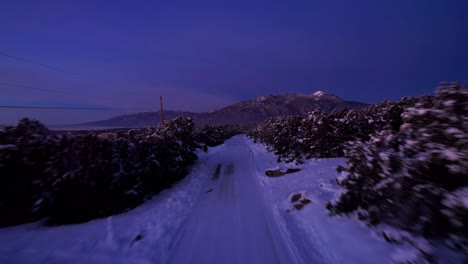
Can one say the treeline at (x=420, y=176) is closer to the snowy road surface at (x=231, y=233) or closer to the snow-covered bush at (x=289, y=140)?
the snowy road surface at (x=231, y=233)

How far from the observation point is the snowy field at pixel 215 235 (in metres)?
4.84

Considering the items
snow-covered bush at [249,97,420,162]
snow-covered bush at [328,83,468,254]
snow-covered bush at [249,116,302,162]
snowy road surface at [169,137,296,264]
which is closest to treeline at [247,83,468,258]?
snow-covered bush at [328,83,468,254]

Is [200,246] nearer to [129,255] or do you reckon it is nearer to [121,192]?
[129,255]

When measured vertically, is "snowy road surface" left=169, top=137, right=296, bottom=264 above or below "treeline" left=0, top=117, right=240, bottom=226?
below

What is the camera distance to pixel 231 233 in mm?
5949

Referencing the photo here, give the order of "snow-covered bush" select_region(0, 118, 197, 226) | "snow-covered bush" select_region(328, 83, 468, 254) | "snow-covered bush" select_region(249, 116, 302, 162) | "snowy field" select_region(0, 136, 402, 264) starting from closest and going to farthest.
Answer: "snow-covered bush" select_region(328, 83, 468, 254), "snowy field" select_region(0, 136, 402, 264), "snow-covered bush" select_region(0, 118, 197, 226), "snow-covered bush" select_region(249, 116, 302, 162)

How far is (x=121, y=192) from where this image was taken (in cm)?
801

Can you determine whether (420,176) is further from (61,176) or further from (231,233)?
(61,176)

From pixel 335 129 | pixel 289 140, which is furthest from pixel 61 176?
pixel 289 140

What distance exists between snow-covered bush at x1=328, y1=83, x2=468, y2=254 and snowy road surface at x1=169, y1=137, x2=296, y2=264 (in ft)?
7.04

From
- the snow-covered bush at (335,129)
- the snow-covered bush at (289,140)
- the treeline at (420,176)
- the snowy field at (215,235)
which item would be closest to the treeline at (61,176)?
the snowy field at (215,235)

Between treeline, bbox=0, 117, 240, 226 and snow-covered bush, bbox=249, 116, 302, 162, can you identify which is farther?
snow-covered bush, bbox=249, 116, 302, 162

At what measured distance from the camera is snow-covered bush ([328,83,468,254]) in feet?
11.6

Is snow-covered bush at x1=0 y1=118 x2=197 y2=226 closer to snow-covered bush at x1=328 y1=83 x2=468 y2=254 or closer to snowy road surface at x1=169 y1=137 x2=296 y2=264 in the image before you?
snowy road surface at x1=169 y1=137 x2=296 y2=264
